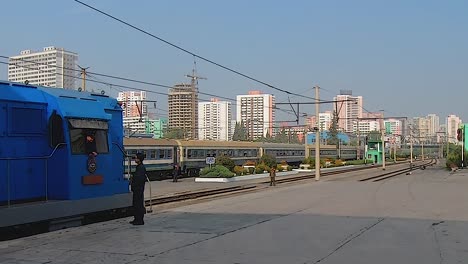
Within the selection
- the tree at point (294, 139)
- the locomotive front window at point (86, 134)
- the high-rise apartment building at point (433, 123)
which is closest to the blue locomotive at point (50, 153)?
the locomotive front window at point (86, 134)

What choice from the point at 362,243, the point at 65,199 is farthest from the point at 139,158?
the point at 362,243

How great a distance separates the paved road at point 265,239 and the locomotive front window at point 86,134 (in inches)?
69.9

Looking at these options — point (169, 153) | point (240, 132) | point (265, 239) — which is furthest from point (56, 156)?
point (240, 132)

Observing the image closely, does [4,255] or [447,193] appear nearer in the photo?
[4,255]

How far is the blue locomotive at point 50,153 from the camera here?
33.1ft

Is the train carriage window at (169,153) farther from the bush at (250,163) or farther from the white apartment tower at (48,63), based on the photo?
the bush at (250,163)

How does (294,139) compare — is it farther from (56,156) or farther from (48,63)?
(56,156)

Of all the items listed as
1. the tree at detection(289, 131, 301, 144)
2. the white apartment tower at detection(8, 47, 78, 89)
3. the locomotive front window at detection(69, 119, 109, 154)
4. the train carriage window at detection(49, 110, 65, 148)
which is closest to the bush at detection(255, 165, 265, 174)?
the white apartment tower at detection(8, 47, 78, 89)

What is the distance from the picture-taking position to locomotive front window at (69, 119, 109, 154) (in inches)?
423

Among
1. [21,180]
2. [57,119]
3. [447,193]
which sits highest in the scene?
[57,119]

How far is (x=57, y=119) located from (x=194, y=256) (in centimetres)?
433

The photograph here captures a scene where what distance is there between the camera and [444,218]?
14.0 metres

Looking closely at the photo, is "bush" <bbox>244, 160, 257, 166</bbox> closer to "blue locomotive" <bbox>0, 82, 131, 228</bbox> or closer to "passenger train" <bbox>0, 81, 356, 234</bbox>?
"passenger train" <bbox>0, 81, 356, 234</bbox>

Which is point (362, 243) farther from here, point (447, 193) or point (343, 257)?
point (447, 193)
